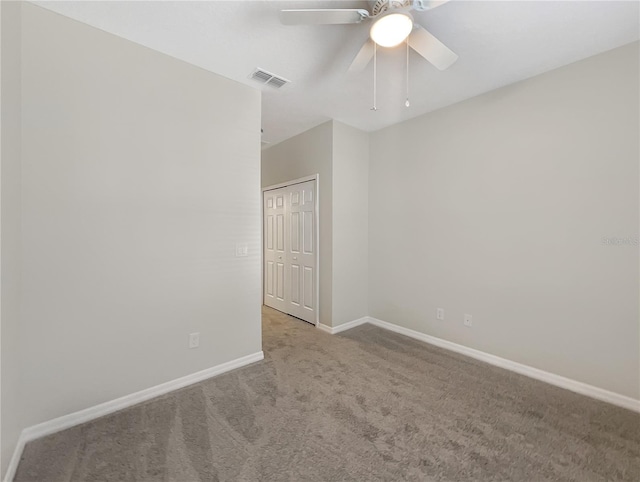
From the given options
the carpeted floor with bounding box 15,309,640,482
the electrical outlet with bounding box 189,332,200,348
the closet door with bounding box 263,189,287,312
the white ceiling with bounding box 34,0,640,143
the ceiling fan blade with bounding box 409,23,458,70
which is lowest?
the carpeted floor with bounding box 15,309,640,482

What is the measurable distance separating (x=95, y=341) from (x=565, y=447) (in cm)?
302

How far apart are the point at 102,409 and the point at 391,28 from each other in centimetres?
303

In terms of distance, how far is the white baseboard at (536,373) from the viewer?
2014 millimetres

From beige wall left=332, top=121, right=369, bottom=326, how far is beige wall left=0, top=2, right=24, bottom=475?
104 inches

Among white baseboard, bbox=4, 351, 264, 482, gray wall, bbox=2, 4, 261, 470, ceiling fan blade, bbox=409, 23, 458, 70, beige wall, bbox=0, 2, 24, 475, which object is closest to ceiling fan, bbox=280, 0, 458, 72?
ceiling fan blade, bbox=409, 23, 458, 70

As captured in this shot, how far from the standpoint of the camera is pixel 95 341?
6.12ft

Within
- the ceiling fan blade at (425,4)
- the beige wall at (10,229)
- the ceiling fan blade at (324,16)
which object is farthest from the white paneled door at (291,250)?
the beige wall at (10,229)

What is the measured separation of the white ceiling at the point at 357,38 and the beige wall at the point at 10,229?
0.47 m

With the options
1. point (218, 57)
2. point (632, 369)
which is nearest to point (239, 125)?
point (218, 57)

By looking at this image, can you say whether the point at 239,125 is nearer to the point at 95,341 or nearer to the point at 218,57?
the point at 218,57

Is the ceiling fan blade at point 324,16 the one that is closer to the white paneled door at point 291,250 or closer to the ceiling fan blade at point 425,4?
the ceiling fan blade at point 425,4

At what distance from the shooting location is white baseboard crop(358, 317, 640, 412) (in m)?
2.01

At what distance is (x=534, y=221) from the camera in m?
2.40

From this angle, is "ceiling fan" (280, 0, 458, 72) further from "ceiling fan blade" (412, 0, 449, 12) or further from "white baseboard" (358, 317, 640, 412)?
"white baseboard" (358, 317, 640, 412)
